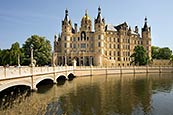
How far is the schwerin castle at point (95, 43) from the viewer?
81875mm

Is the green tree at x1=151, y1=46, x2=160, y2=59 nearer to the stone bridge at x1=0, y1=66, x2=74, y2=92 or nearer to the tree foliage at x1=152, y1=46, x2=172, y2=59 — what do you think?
the tree foliage at x1=152, y1=46, x2=172, y2=59

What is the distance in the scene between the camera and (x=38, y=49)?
66125 millimetres

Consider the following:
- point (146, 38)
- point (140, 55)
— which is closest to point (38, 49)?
point (140, 55)

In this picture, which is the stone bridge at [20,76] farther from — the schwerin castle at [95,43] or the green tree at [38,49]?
the schwerin castle at [95,43]

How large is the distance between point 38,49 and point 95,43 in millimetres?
28460

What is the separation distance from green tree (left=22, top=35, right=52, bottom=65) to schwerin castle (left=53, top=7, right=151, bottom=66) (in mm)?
6384

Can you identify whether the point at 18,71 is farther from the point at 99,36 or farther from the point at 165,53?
the point at 165,53

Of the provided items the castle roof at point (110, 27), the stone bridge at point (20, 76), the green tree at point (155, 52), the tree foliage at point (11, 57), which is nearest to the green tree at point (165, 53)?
the green tree at point (155, 52)

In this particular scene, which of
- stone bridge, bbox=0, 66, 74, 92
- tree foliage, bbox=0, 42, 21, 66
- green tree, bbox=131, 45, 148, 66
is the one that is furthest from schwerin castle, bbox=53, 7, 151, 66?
stone bridge, bbox=0, 66, 74, 92

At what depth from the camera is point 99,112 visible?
17.9 meters

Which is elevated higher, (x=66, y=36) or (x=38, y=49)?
(x=66, y=36)

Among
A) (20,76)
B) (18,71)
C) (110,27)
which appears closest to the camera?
(18,71)

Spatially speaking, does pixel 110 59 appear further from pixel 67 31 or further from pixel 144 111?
pixel 144 111

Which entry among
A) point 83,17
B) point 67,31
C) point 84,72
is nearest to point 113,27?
point 83,17
